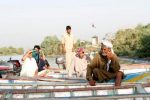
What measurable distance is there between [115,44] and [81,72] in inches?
2157

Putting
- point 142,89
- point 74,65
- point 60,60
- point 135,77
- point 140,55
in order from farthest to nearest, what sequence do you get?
1. point 140,55
2. point 60,60
3. point 74,65
4. point 135,77
5. point 142,89

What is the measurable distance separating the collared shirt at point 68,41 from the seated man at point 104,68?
16.0 ft

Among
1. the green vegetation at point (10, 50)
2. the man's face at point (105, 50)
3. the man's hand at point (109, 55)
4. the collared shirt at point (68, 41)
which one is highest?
the collared shirt at point (68, 41)

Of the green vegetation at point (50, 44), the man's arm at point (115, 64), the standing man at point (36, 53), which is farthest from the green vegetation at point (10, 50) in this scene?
the man's arm at point (115, 64)

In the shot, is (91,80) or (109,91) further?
(91,80)

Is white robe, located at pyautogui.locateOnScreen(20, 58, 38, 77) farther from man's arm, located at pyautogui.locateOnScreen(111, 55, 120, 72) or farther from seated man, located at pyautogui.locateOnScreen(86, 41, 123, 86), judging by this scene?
man's arm, located at pyautogui.locateOnScreen(111, 55, 120, 72)

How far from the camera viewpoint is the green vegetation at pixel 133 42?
53250mm

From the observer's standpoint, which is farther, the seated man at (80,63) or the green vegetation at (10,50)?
the green vegetation at (10,50)

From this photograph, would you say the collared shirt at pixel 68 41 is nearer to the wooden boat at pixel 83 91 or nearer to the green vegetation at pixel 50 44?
the wooden boat at pixel 83 91

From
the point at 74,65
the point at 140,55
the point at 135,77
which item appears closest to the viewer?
the point at 135,77

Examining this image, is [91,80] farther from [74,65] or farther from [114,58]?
[74,65]

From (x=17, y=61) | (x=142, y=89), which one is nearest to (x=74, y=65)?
(x=142, y=89)

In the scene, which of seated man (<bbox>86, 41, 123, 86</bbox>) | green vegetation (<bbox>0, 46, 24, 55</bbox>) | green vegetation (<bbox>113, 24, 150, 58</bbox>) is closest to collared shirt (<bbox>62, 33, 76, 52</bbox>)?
seated man (<bbox>86, 41, 123, 86</bbox>)

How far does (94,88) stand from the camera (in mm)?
7562
